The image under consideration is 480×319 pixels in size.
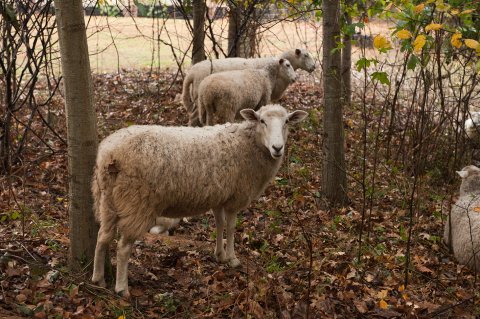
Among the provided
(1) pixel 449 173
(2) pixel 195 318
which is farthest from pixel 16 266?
(1) pixel 449 173

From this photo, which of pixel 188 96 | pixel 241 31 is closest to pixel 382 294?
pixel 188 96

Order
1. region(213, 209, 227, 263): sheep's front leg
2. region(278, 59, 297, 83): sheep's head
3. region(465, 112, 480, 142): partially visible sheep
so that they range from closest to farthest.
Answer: region(213, 209, 227, 263): sheep's front leg < region(465, 112, 480, 142): partially visible sheep < region(278, 59, 297, 83): sheep's head

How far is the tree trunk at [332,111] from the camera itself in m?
6.25

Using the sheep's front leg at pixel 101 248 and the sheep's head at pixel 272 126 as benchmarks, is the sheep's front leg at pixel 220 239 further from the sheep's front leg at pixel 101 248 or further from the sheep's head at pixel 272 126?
the sheep's front leg at pixel 101 248

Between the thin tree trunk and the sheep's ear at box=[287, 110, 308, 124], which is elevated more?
the thin tree trunk

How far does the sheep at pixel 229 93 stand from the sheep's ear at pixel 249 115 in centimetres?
311

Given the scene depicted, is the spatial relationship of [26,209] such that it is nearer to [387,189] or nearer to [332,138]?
[332,138]

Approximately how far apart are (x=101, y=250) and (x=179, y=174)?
915 mm

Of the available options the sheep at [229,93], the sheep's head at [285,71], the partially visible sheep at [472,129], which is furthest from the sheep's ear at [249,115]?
the partially visible sheep at [472,129]

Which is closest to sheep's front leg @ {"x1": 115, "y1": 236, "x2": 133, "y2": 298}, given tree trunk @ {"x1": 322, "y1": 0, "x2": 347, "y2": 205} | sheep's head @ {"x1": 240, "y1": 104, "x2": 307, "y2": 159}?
sheep's head @ {"x1": 240, "y1": 104, "x2": 307, "y2": 159}

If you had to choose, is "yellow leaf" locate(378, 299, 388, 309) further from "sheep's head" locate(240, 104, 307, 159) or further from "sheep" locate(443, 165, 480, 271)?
"sheep's head" locate(240, 104, 307, 159)

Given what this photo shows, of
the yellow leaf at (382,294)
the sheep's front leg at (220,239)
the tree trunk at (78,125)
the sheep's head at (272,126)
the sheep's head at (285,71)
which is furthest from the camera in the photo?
the sheep's head at (285,71)

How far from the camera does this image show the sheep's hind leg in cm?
433

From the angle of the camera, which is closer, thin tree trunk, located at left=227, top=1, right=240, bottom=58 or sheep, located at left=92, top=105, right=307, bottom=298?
sheep, located at left=92, top=105, right=307, bottom=298
